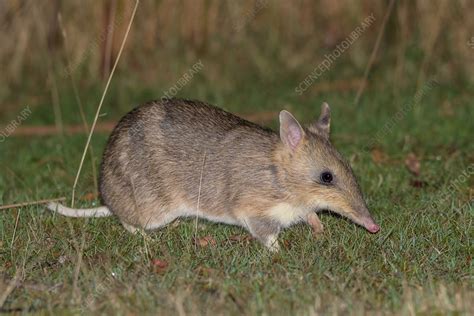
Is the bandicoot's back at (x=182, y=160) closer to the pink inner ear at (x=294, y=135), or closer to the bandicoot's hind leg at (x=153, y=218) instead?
the bandicoot's hind leg at (x=153, y=218)

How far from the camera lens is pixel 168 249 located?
668 cm

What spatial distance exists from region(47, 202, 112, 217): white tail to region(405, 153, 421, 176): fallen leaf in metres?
2.93

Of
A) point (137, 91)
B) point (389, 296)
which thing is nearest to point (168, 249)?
point (389, 296)

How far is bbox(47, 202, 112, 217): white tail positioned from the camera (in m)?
7.53

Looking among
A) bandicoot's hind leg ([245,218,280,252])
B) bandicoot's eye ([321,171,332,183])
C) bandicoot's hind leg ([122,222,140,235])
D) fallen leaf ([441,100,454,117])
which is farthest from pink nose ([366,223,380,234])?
fallen leaf ([441,100,454,117])

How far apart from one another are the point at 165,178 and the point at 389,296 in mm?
2303

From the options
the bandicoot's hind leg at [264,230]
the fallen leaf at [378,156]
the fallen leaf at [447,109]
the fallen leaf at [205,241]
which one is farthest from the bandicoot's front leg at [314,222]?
the fallen leaf at [447,109]

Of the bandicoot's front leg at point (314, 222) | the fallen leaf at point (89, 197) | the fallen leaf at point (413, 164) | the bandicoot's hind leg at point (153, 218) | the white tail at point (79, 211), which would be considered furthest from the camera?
the fallen leaf at point (413, 164)

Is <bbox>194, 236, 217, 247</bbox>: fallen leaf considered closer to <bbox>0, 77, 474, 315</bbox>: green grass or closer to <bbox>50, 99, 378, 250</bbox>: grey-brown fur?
<bbox>0, 77, 474, 315</bbox>: green grass

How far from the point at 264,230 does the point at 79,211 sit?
164cm

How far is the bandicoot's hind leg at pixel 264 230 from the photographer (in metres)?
6.77

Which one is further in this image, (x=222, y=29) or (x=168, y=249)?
(x=222, y=29)

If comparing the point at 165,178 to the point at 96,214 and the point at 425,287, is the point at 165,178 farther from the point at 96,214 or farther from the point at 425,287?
the point at 425,287

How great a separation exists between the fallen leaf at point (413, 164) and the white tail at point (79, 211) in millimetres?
2927
